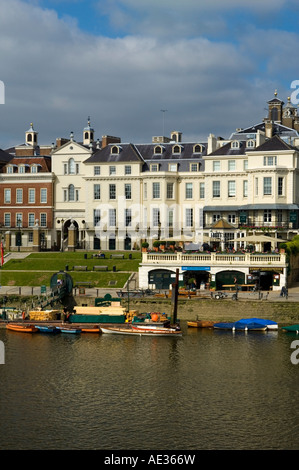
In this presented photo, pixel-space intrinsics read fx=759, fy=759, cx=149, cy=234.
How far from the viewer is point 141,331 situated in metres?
59.0

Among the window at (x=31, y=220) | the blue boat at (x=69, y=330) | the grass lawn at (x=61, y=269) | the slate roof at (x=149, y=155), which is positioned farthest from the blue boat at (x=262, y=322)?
the window at (x=31, y=220)

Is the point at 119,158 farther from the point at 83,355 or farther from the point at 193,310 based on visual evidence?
the point at 83,355

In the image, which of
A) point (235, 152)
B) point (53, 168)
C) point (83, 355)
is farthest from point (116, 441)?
point (53, 168)

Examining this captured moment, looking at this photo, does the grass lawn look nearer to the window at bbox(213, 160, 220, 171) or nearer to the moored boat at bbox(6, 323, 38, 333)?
the moored boat at bbox(6, 323, 38, 333)

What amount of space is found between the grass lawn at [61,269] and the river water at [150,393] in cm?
1751

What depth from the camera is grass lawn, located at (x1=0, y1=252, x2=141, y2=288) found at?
246ft

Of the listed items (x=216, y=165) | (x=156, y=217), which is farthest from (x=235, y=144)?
(x=156, y=217)

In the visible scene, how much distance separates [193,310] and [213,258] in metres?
8.17

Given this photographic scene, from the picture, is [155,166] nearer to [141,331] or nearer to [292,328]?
[141,331]

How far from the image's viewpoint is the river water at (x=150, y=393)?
115ft

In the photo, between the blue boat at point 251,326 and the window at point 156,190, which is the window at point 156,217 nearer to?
the window at point 156,190

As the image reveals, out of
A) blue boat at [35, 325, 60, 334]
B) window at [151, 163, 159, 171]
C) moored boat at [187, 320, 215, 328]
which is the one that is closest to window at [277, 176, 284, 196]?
window at [151, 163, 159, 171]

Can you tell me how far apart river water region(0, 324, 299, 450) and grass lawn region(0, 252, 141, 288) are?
17509 mm

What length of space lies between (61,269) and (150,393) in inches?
1510
